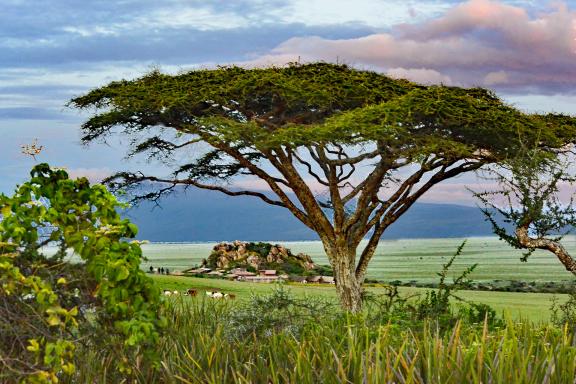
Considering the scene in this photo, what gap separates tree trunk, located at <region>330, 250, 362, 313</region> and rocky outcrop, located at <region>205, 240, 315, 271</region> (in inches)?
780

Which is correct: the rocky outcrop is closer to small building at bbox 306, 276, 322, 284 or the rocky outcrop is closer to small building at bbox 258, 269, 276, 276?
small building at bbox 258, 269, 276, 276

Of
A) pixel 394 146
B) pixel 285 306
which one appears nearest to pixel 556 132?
pixel 394 146

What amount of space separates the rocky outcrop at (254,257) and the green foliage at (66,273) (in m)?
35.5

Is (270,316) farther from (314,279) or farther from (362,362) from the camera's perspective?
(314,279)

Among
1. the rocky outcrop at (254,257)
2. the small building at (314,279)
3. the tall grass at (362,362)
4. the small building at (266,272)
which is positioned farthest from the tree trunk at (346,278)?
the rocky outcrop at (254,257)

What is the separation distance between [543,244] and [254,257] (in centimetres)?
2701

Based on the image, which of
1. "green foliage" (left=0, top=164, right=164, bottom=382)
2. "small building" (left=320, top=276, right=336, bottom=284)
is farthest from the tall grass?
"small building" (left=320, top=276, right=336, bottom=284)

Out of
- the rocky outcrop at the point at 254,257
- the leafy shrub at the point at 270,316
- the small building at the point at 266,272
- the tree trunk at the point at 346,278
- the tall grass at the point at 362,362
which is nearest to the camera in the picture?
the tall grass at the point at 362,362

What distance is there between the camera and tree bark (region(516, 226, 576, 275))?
17.5 m

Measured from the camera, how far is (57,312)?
21.1 ft

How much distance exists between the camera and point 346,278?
74.9 ft

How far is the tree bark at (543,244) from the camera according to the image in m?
17.5

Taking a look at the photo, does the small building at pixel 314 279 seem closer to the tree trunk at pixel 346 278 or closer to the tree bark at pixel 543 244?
the tree trunk at pixel 346 278

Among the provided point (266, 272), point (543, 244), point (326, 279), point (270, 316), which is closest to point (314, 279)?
point (326, 279)
